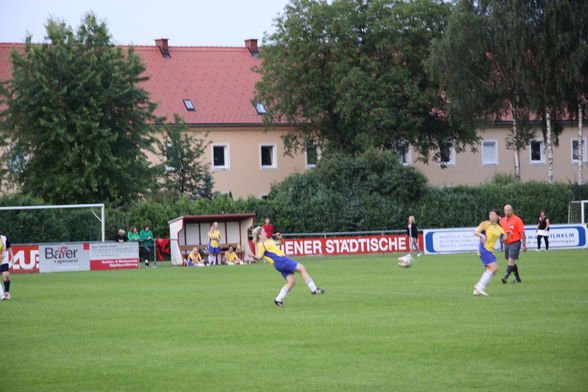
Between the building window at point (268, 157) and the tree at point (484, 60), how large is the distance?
19.5m

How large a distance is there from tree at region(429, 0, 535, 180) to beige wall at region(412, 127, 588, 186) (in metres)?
20.8

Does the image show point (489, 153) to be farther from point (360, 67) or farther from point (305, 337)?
point (305, 337)

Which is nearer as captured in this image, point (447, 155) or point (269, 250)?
point (269, 250)

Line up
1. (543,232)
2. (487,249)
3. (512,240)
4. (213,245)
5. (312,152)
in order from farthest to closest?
(312,152) < (543,232) < (213,245) < (512,240) < (487,249)

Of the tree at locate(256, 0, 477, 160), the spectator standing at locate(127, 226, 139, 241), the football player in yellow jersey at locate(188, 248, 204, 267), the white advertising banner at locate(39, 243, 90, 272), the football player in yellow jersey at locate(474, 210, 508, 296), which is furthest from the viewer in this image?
the tree at locate(256, 0, 477, 160)

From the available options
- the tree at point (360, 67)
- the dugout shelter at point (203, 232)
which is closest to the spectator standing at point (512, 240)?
the dugout shelter at point (203, 232)

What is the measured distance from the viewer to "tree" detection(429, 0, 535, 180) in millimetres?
46281

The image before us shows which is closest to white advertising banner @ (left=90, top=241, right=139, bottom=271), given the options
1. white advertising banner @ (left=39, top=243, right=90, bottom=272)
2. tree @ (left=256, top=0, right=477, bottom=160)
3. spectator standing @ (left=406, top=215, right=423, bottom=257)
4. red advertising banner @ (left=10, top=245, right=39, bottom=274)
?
white advertising banner @ (left=39, top=243, right=90, bottom=272)

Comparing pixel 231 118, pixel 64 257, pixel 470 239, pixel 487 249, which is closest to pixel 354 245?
pixel 470 239

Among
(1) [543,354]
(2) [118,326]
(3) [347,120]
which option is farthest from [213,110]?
(1) [543,354]

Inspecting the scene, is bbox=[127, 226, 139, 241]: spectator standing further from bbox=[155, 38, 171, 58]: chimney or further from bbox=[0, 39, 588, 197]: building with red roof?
bbox=[155, 38, 171, 58]: chimney

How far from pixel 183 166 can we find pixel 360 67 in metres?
12.0

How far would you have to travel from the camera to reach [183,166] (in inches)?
2335

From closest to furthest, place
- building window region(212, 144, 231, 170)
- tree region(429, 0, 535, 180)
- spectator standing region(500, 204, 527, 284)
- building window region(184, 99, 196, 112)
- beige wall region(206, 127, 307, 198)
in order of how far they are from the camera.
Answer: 1. spectator standing region(500, 204, 527, 284)
2. tree region(429, 0, 535, 180)
3. building window region(184, 99, 196, 112)
4. beige wall region(206, 127, 307, 198)
5. building window region(212, 144, 231, 170)
